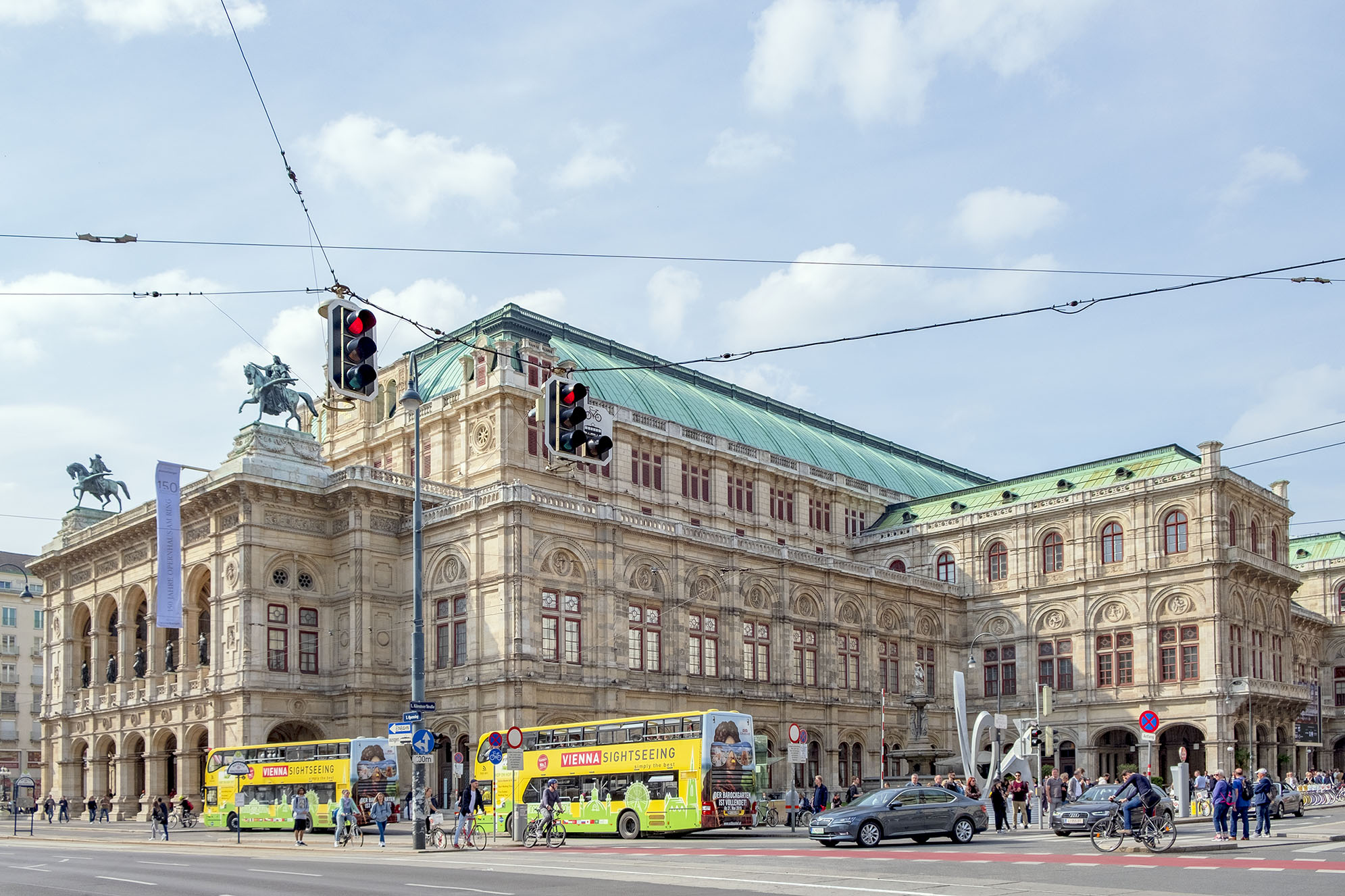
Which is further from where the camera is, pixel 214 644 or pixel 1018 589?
pixel 1018 589

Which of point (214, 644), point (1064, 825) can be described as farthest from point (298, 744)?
point (1064, 825)

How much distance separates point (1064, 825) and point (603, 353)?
49.4 meters

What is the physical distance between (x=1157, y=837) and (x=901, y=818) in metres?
7.60

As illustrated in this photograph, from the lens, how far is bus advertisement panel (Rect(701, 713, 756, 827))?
1519 inches

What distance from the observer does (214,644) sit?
59.3 meters

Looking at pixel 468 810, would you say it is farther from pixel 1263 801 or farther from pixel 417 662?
pixel 1263 801

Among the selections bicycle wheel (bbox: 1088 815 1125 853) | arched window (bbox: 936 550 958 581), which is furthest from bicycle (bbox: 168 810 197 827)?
arched window (bbox: 936 550 958 581)

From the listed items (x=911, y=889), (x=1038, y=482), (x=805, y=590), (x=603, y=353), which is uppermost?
(x=603, y=353)

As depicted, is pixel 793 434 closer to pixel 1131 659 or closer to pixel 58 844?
pixel 1131 659

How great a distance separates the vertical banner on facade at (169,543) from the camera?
189ft

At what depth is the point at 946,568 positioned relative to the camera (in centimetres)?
8131

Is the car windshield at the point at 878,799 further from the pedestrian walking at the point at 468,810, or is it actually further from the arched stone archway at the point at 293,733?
the arched stone archway at the point at 293,733

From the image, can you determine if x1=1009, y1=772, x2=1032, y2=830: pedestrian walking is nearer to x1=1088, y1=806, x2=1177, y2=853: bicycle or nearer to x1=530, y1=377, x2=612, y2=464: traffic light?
x1=1088, y1=806, x2=1177, y2=853: bicycle

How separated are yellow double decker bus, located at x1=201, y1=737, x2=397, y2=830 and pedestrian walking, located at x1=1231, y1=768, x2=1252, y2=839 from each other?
88.6 feet
